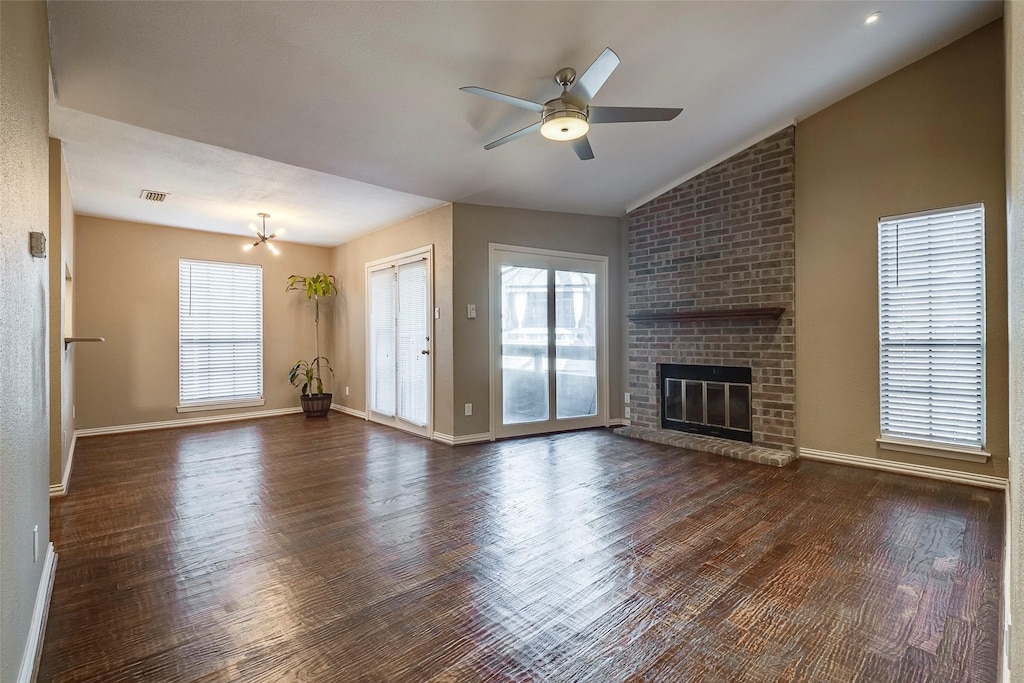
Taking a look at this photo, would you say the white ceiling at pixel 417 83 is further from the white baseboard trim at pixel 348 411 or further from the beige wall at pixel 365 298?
the white baseboard trim at pixel 348 411

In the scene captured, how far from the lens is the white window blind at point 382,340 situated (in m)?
6.15

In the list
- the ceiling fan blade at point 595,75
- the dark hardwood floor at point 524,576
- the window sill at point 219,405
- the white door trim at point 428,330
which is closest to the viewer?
the dark hardwood floor at point 524,576

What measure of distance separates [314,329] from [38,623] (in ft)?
19.8

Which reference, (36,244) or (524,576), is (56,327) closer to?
(36,244)

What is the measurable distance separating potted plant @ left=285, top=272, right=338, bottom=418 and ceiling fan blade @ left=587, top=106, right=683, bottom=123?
17.7ft

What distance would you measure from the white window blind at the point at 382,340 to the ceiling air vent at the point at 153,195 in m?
2.40

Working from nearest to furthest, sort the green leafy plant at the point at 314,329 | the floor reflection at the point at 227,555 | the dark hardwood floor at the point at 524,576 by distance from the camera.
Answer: the dark hardwood floor at the point at 524,576
the floor reflection at the point at 227,555
the green leafy plant at the point at 314,329

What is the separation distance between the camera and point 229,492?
3570 millimetres

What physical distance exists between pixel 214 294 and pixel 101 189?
6.98ft

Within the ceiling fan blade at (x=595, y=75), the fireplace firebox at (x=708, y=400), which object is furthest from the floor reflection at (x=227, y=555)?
the fireplace firebox at (x=708, y=400)

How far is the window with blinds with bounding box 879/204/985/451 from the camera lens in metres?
3.60

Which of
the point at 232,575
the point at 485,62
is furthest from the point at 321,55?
the point at 232,575

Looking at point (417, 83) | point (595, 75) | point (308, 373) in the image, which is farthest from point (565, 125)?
point (308, 373)

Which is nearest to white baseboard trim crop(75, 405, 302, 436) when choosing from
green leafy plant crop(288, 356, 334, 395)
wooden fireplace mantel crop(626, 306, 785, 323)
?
green leafy plant crop(288, 356, 334, 395)
